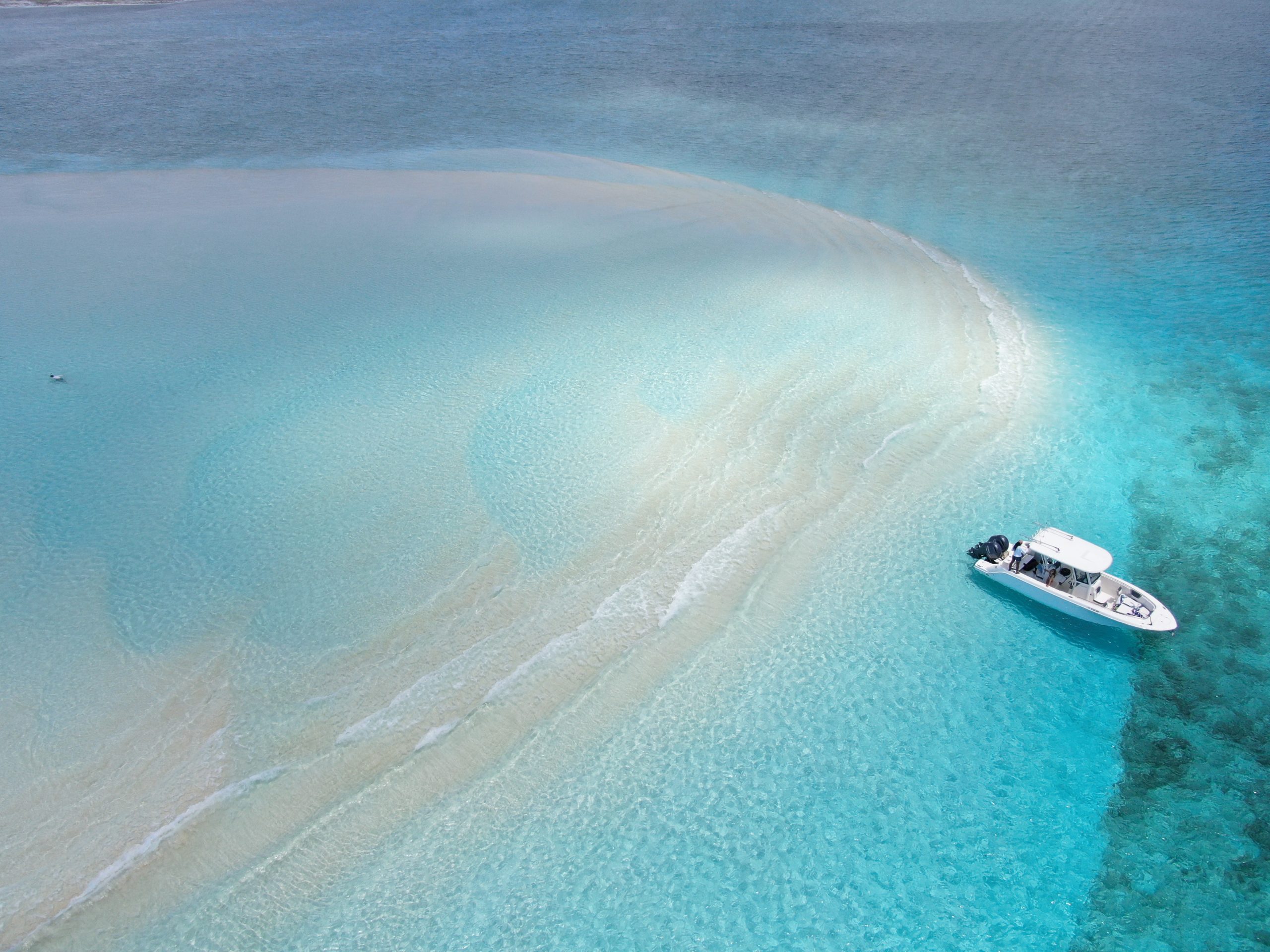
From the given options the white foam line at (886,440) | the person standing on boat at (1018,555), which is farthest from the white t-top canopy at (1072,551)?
the white foam line at (886,440)

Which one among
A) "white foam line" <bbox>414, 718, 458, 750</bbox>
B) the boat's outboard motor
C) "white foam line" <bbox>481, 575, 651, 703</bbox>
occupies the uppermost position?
the boat's outboard motor

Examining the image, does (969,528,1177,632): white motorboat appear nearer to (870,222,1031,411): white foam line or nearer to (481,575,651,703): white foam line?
(870,222,1031,411): white foam line

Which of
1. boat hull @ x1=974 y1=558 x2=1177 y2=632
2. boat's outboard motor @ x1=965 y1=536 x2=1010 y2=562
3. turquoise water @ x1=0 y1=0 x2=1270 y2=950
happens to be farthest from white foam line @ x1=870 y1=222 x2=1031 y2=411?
boat hull @ x1=974 y1=558 x2=1177 y2=632

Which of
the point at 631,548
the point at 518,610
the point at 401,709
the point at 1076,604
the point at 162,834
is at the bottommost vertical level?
the point at 162,834

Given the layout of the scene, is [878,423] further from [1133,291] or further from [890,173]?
[890,173]

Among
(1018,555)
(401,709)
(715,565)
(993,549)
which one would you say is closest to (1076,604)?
(1018,555)

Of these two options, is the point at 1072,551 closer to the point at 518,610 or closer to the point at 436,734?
the point at 518,610

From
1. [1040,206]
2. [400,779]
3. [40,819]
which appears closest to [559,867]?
[400,779]
